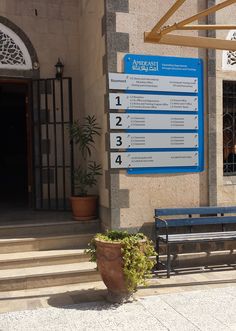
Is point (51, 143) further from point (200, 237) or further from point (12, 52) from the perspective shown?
point (200, 237)

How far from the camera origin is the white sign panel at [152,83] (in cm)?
539

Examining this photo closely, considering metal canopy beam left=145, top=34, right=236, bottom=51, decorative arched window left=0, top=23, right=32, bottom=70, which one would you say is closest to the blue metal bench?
metal canopy beam left=145, top=34, right=236, bottom=51

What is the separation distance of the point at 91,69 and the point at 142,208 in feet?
7.76

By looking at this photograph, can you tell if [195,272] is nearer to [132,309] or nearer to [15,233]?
[132,309]

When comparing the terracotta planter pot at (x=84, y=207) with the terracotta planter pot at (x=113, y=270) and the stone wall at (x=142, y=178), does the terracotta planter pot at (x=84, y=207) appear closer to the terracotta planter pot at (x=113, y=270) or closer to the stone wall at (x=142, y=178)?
the stone wall at (x=142, y=178)

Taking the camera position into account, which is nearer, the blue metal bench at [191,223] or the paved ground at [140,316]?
the paved ground at [140,316]

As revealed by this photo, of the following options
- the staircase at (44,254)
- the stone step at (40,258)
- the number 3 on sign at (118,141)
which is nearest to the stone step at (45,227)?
the staircase at (44,254)

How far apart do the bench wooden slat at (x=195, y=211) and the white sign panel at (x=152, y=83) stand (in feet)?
5.61

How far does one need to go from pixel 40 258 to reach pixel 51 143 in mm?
2425

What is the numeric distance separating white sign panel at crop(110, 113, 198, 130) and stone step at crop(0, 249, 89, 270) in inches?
70.3

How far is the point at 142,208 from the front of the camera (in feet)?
18.3

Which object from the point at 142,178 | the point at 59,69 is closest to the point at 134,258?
the point at 142,178

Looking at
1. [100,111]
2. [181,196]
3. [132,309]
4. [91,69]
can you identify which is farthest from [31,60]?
[132,309]

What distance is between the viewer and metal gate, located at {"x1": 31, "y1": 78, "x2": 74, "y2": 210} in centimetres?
684
